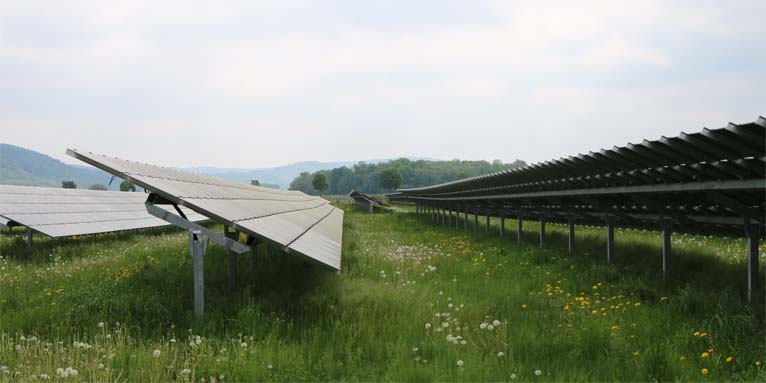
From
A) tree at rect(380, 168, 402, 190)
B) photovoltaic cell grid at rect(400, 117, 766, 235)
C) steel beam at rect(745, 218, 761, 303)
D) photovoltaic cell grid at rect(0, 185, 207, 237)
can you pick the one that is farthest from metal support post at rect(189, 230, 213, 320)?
tree at rect(380, 168, 402, 190)

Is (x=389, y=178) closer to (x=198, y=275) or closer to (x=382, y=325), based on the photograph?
(x=198, y=275)

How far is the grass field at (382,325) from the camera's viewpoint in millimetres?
5090

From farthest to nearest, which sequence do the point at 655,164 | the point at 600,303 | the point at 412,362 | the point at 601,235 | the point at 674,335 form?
the point at 601,235 < the point at 600,303 < the point at 655,164 < the point at 674,335 < the point at 412,362

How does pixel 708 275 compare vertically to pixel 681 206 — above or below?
below

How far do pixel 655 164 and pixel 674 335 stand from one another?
7.57ft

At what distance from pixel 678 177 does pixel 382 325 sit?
461 centimetres

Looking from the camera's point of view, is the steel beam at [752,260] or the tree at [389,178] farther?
the tree at [389,178]

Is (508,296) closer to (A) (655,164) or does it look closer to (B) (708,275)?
(A) (655,164)

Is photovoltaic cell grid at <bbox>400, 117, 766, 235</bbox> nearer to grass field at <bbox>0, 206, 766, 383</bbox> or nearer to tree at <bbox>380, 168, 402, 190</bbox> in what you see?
grass field at <bbox>0, 206, 766, 383</bbox>

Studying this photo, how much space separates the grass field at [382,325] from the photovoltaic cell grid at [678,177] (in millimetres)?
1177

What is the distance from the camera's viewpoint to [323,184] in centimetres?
15950

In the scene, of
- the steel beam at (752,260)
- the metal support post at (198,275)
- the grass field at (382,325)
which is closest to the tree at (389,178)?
the grass field at (382,325)

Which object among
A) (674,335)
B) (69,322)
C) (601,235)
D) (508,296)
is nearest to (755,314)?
(674,335)

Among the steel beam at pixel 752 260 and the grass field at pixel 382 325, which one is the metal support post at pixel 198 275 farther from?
the steel beam at pixel 752 260
